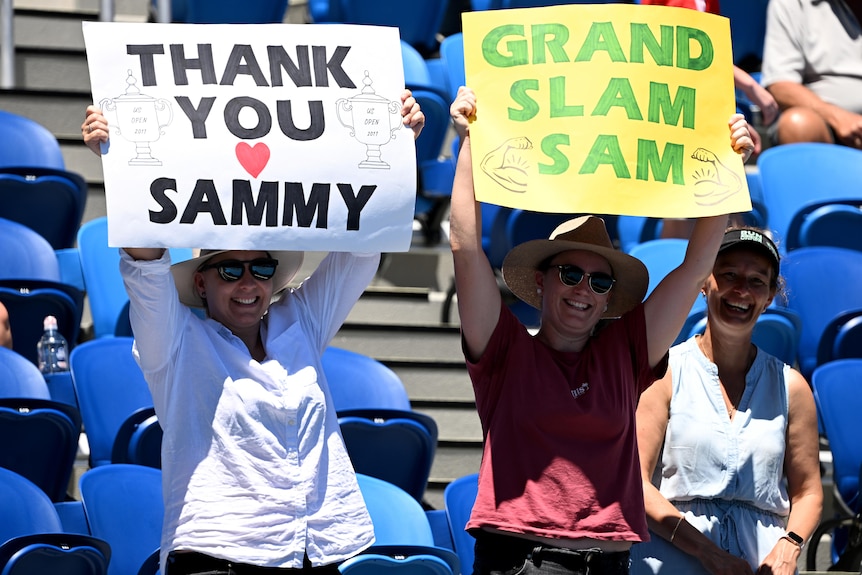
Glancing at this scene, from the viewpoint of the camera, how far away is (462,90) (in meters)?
3.45

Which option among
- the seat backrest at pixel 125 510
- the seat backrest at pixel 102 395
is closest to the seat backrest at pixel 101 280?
the seat backrest at pixel 102 395

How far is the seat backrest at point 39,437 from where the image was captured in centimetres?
420

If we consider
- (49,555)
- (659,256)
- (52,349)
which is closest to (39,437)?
(49,555)

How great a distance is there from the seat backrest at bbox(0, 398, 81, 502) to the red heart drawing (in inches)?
47.4

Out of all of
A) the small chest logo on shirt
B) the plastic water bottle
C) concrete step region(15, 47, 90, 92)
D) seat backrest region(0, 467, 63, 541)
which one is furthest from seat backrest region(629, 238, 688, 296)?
concrete step region(15, 47, 90, 92)

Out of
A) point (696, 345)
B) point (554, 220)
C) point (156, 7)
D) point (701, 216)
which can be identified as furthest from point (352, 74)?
point (156, 7)

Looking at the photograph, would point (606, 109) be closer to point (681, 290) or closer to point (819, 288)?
point (681, 290)

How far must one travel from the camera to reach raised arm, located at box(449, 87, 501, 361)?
330 centimetres

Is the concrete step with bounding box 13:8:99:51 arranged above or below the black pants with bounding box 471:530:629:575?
above

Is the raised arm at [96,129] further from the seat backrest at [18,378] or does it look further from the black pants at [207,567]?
the seat backrest at [18,378]

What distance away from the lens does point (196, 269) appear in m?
3.49

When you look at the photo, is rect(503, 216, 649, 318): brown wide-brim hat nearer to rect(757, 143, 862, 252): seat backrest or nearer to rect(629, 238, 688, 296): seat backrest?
rect(629, 238, 688, 296): seat backrest

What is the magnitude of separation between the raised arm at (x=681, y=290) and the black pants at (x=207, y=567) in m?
1.01

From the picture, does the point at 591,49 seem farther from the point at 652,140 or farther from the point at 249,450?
the point at 249,450
